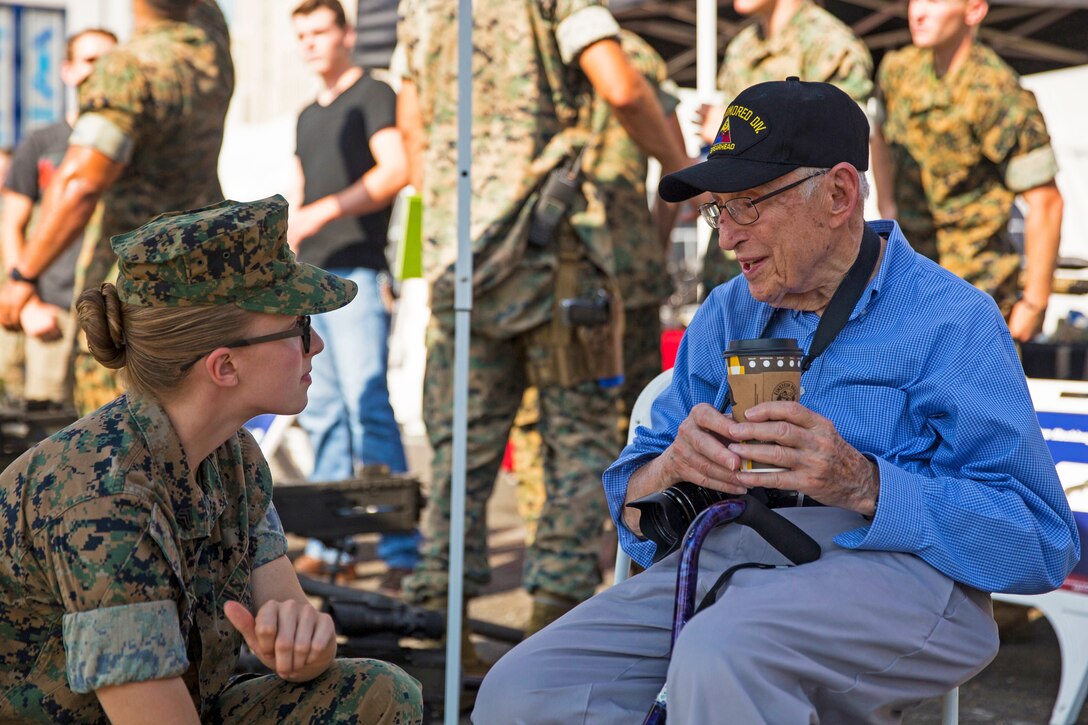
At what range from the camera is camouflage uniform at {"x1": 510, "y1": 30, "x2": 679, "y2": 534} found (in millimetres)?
4738

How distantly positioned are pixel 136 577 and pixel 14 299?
13.2ft

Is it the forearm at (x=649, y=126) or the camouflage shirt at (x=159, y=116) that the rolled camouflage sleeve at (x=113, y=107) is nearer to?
the camouflage shirt at (x=159, y=116)

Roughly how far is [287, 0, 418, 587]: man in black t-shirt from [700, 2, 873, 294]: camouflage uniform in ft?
4.98

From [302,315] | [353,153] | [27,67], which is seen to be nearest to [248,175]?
[27,67]

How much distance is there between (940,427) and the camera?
6.86 ft

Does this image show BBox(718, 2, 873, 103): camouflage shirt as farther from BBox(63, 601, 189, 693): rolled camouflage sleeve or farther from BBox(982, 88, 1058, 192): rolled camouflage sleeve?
BBox(63, 601, 189, 693): rolled camouflage sleeve

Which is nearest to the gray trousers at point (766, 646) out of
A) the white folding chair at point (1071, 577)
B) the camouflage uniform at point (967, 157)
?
the white folding chair at point (1071, 577)

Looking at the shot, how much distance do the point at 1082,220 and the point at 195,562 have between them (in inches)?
370

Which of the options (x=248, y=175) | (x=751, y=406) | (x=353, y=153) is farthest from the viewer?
(x=248, y=175)

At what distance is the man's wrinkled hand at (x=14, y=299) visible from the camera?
528 cm

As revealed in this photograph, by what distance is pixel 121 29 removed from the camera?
1162cm

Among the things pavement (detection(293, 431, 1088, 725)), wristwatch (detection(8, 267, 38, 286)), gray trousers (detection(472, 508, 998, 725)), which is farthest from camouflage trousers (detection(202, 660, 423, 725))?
wristwatch (detection(8, 267, 38, 286))

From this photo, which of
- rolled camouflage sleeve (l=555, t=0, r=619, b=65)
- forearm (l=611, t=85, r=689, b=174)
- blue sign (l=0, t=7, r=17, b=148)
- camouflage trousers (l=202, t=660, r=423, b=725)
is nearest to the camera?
camouflage trousers (l=202, t=660, r=423, b=725)

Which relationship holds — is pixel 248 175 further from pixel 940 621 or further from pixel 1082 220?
pixel 940 621
